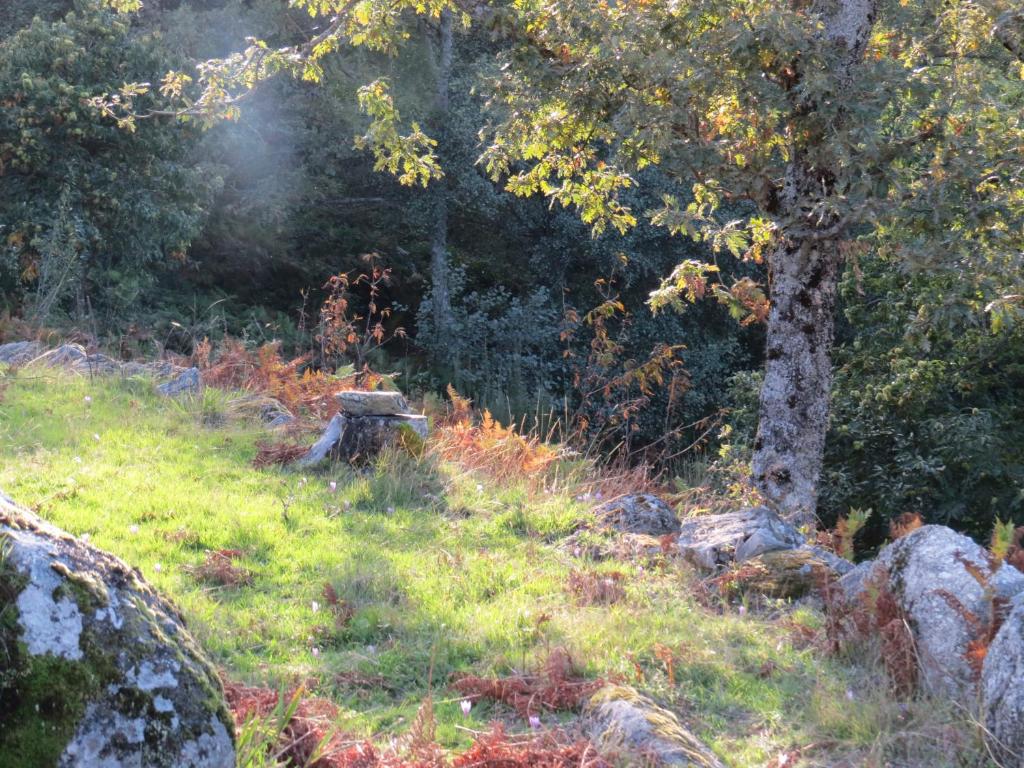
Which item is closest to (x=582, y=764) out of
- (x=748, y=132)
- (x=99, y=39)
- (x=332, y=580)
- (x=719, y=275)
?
(x=332, y=580)

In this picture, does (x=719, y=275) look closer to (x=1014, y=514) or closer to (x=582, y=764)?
(x=1014, y=514)

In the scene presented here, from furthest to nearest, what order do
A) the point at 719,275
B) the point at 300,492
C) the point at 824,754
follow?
the point at 719,275
the point at 300,492
the point at 824,754

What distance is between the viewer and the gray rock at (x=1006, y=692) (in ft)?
12.5

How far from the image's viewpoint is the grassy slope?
4.47 meters

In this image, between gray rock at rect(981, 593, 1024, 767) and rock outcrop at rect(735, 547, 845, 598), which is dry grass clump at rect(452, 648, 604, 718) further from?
rock outcrop at rect(735, 547, 845, 598)

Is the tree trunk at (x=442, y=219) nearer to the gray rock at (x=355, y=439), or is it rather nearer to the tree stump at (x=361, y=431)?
the tree stump at (x=361, y=431)

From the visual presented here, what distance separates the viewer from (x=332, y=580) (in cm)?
599

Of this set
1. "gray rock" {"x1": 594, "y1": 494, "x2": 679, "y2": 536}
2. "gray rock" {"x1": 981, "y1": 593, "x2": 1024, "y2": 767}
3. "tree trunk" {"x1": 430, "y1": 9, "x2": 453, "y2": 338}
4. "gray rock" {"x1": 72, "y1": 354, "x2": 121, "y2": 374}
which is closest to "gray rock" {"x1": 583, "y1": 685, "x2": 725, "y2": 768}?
"gray rock" {"x1": 981, "y1": 593, "x2": 1024, "y2": 767}

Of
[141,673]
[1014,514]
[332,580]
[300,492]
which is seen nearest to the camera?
[141,673]

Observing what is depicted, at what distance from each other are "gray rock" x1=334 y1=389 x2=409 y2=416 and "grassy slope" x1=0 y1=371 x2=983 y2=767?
2.09 feet

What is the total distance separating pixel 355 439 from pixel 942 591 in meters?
5.34

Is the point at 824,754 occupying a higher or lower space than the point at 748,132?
lower

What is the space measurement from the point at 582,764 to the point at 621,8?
6.82 m

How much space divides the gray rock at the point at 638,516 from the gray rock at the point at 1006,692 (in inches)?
153
